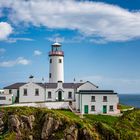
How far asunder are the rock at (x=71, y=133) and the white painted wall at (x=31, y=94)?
1432 centimetres

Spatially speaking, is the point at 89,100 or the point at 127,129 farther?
the point at 89,100

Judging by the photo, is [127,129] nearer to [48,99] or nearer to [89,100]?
[89,100]

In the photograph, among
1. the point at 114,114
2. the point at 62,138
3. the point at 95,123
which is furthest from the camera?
the point at 114,114

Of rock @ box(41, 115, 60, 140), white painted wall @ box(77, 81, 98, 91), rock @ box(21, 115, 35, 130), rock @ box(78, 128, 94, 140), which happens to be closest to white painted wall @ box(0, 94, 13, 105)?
white painted wall @ box(77, 81, 98, 91)

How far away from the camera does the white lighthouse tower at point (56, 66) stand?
2361 inches

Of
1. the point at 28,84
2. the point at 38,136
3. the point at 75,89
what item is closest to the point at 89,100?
the point at 75,89

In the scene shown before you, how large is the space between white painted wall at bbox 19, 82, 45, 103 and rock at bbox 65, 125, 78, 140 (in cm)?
1432

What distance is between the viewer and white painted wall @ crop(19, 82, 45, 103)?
184 ft

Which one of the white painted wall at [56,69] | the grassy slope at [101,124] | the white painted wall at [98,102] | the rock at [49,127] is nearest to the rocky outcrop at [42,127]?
the rock at [49,127]

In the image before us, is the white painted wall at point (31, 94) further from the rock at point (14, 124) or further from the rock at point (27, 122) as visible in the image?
the rock at point (14, 124)

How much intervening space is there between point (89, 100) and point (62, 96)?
16.1 ft

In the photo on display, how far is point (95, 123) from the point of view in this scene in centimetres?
4453

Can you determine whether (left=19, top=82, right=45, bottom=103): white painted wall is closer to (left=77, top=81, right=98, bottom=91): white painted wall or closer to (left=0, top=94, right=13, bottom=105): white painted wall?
(left=0, top=94, right=13, bottom=105): white painted wall

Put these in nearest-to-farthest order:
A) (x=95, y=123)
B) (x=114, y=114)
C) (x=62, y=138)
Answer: (x=62, y=138)
(x=95, y=123)
(x=114, y=114)
